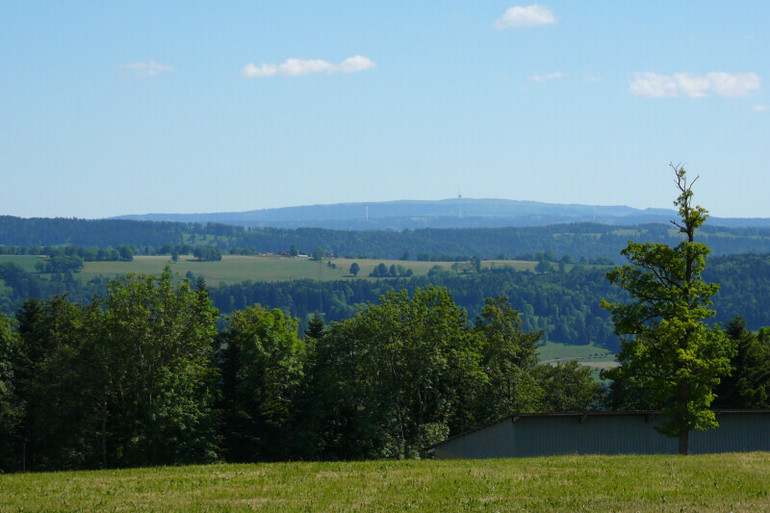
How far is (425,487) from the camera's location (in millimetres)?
29062

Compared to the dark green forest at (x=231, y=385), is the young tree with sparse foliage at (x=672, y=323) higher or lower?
higher

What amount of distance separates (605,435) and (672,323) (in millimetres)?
8923

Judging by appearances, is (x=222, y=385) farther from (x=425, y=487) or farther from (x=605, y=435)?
(x=425, y=487)

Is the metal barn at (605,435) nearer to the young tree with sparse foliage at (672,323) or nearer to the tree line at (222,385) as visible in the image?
the young tree with sparse foliage at (672,323)

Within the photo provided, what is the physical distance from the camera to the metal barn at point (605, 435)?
4456 cm

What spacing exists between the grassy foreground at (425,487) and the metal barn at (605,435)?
9237mm

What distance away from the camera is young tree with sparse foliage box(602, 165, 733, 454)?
3856 centimetres

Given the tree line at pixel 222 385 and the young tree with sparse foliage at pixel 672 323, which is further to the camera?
the tree line at pixel 222 385

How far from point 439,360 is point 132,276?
17955mm

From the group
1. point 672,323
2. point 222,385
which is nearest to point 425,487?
point 672,323

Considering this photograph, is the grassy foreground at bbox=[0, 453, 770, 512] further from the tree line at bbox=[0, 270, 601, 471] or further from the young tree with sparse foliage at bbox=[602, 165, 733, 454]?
the tree line at bbox=[0, 270, 601, 471]

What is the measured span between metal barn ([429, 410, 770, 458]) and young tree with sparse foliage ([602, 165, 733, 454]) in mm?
5253

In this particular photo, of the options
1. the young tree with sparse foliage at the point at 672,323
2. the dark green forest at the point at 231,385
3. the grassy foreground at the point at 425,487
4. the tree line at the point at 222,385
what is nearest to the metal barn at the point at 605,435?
the young tree with sparse foliage at the point at 672,323

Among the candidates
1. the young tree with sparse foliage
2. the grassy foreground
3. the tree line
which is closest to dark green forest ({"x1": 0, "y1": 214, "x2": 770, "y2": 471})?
the tree line
